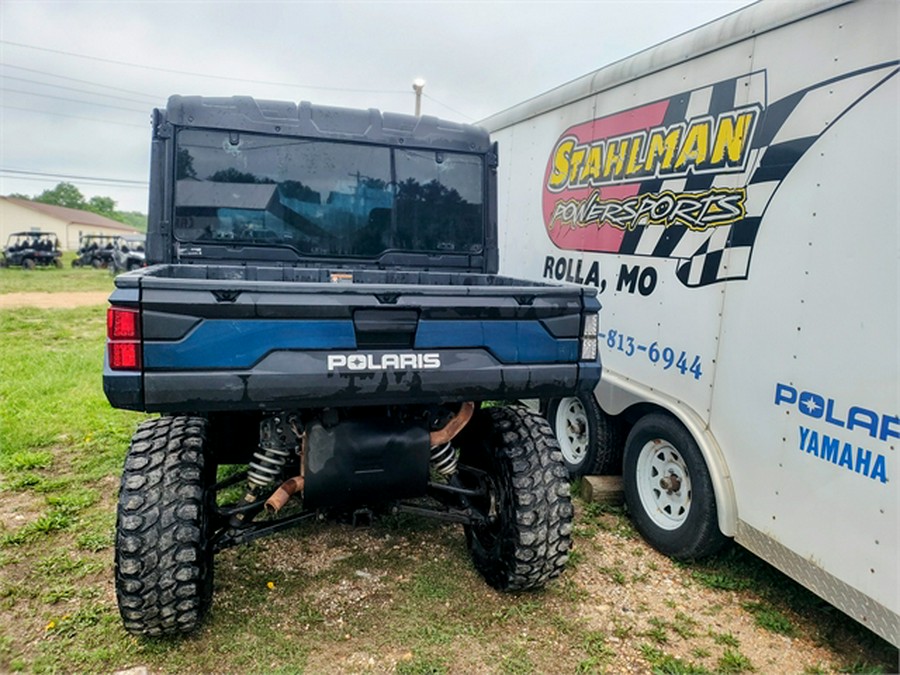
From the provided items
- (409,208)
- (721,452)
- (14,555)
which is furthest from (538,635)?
(14,555)

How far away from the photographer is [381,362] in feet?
8.39

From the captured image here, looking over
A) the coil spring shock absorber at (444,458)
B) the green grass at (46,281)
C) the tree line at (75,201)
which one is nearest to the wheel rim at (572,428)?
the coil spring shock absorber at (444,458)

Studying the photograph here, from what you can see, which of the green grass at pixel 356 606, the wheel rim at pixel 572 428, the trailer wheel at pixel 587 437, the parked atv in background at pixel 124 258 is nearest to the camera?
the green grass at pixel 356 606

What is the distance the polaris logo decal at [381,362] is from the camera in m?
2.50

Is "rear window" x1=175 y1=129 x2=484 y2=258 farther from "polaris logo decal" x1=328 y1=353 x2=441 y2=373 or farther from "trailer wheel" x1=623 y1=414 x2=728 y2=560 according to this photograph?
"trailer wheel" x1=623 y1=414 x2=728 y2=560

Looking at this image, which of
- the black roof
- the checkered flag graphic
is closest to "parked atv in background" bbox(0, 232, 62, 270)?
the black roof

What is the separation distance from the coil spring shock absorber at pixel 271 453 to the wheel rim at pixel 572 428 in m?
2.75

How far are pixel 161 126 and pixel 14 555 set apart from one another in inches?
107

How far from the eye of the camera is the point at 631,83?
4.20 meters

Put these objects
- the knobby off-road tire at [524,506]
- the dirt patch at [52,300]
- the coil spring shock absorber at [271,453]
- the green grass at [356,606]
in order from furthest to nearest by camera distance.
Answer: the dirt patch at [52,300]
the knobby off-road tire at [524,506]
the coil spring shock absorber at [271,453]
the green grass at [356,606]

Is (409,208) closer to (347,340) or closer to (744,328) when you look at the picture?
(347,340)

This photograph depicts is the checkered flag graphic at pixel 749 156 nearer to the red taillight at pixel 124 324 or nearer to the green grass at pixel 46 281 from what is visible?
the red taillight at pixel 124 324

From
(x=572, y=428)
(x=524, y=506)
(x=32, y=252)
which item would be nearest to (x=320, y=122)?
(x=524, y=506)

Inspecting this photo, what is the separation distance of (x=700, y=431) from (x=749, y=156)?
1.59 metres
